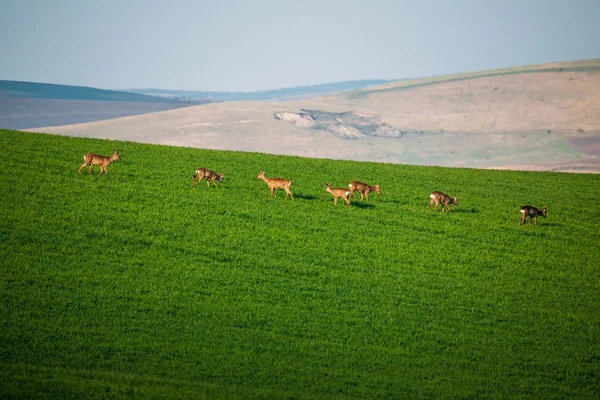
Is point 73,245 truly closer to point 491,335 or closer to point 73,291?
point 73,291

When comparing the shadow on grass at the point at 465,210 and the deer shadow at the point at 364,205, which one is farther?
the shadow on grass at the point at 465,210

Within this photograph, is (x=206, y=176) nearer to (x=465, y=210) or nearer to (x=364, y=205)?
(x=364, y=205)

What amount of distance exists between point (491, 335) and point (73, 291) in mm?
13959

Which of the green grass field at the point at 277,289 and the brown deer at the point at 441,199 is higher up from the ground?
the brown deer at the point at 441,199

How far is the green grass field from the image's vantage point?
61.8 feet

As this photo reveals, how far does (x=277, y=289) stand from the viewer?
24969 mm

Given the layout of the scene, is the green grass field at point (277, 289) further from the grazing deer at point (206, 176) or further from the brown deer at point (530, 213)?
the brown deer at point (530, 213)

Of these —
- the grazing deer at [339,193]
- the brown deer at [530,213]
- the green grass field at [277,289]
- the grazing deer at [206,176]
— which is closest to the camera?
the green grass field at [277,289]

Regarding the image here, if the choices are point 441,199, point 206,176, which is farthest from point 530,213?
point 206,176

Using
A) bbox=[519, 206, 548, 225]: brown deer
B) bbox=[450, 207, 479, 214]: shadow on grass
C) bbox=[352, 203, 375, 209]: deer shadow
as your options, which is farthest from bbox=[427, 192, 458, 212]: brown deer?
bbox=[519, 206, 548, 225]: brown deer

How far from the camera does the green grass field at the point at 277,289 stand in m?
18.8

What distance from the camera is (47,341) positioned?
19500 mm

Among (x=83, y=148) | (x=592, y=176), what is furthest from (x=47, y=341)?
(x=592, y=176)

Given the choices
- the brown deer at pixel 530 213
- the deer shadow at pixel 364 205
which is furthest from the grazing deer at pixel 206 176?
the brown deer at pixel 530 213
